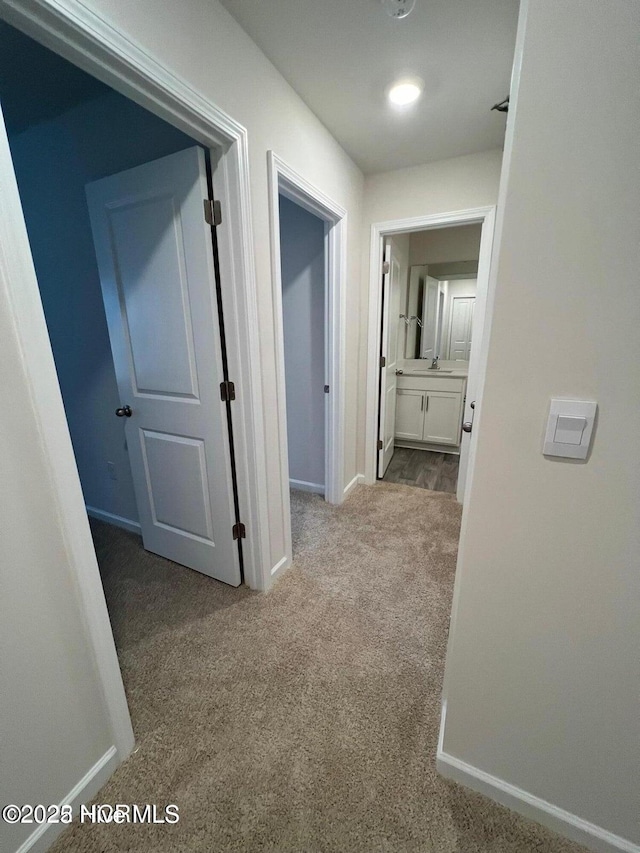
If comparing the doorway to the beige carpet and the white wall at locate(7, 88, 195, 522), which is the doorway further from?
the beige carpet

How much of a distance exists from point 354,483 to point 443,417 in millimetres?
1341

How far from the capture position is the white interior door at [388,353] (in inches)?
106

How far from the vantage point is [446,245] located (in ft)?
11.8

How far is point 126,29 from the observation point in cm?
92

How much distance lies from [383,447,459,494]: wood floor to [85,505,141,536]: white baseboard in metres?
2.07

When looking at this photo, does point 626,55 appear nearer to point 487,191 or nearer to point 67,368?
point 487,191

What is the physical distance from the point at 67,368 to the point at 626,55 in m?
2.75

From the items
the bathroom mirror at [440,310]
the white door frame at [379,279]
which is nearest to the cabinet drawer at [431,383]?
the bathroom mirror at [440,310]

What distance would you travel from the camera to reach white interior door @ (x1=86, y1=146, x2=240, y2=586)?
4.63 feet

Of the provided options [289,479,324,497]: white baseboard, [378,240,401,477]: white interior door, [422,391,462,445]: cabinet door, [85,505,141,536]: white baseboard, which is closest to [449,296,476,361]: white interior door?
[422,391,462,445]: cabinet door

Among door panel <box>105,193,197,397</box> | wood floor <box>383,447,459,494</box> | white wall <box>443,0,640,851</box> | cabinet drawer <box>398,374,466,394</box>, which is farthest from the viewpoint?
cabinet drawer <box>398,374,466,394</box>

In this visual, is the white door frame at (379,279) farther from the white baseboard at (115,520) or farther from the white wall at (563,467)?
the white baseboard at (115,520)

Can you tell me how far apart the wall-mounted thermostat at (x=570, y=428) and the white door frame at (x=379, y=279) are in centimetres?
141

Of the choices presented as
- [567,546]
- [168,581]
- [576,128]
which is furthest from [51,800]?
[576,128]
